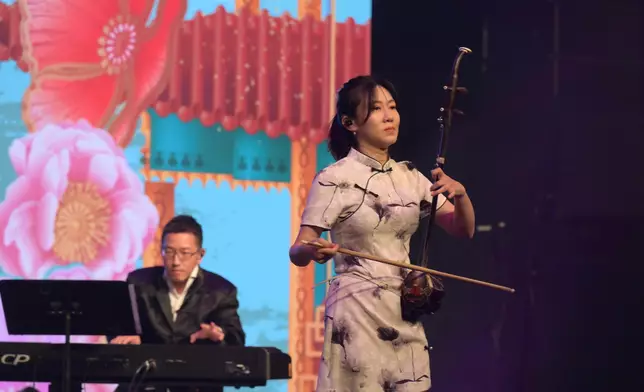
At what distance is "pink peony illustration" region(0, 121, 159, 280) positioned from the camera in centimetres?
382

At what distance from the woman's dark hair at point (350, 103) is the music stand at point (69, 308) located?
72cm

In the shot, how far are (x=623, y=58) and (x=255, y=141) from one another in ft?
6.17

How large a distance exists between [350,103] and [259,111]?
5.60 feet

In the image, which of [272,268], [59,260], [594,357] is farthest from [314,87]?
[594,357]

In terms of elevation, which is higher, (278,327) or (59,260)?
(59,260)

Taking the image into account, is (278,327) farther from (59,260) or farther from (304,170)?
(59,260)

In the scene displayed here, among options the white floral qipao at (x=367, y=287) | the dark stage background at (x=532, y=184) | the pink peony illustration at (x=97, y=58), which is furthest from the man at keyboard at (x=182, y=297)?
the dark stage background at (x=532, y=184)

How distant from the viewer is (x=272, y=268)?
4.14 m

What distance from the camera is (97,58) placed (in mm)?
3949

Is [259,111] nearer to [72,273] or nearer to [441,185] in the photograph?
[72,273]

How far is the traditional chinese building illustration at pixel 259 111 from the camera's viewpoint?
4.01 meters

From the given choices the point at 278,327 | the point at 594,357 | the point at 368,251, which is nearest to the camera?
the point at 368,251

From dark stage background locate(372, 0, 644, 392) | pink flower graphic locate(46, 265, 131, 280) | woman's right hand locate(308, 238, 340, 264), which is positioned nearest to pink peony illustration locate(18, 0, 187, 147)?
pink flower graphic locate(46, 265, 131, 280)

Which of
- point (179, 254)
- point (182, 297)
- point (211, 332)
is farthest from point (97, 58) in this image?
point (211, 332)
